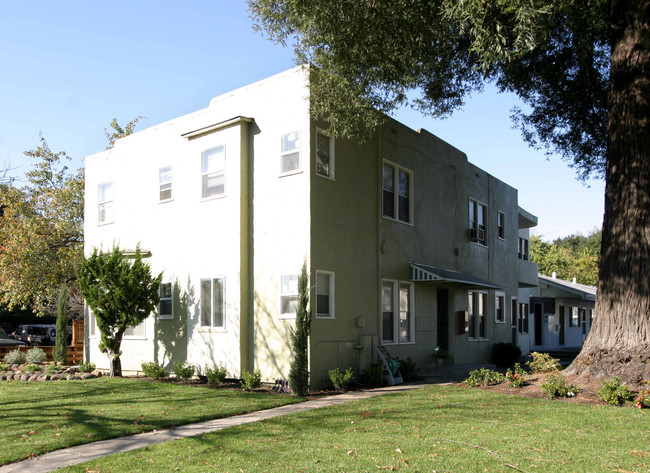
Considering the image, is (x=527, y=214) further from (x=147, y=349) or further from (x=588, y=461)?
(x=588, y=461)

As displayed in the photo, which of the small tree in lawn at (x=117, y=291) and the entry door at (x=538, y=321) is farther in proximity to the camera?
the entry door at (x=538, y=321)

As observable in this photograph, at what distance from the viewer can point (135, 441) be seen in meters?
8.35

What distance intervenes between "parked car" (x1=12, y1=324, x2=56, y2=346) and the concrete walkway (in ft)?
83.6

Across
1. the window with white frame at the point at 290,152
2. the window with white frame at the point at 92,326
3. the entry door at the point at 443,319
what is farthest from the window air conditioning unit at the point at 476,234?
the window with white frame at the point at 92,326

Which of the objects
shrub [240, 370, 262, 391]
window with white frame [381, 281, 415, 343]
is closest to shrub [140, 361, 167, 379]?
shrub [240, 370, 262, 391]

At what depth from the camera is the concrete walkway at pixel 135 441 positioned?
7143 millimetres

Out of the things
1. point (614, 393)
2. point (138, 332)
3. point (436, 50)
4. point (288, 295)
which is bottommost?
point (614, 393)

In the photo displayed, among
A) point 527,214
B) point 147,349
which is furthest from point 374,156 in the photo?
point 527,214

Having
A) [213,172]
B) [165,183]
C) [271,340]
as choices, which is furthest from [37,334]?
[271,340]

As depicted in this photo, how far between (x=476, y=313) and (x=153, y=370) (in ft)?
37.4

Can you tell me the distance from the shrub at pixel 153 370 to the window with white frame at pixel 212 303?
1.68m

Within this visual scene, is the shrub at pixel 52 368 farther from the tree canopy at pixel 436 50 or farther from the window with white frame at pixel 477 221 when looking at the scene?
the window with white frame at pixel 477 221

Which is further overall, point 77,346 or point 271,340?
point 77,346

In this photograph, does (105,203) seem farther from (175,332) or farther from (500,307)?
(500,307)
